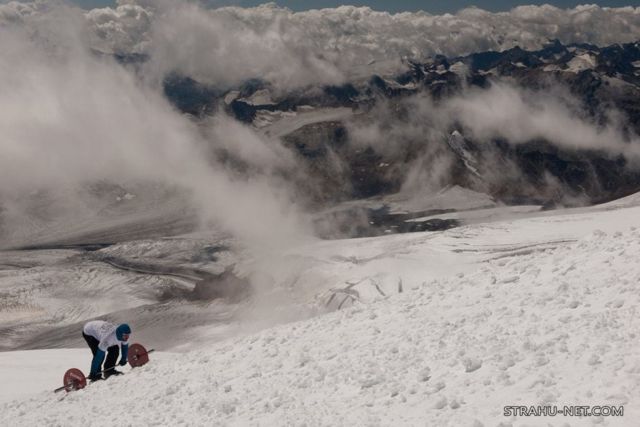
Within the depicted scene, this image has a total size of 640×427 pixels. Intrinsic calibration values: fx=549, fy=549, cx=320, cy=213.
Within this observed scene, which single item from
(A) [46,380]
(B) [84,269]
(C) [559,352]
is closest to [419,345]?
(C) [559,352]

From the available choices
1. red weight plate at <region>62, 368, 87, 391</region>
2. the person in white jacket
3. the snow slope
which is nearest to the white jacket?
the person in white jacket

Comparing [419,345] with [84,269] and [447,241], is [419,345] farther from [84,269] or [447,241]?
[84,269]

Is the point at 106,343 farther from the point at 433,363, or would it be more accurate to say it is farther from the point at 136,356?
the point at 433,363

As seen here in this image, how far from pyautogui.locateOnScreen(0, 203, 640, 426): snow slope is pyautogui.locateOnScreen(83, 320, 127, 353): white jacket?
5.18ft

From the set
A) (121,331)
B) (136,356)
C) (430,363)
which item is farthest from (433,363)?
(136,356)

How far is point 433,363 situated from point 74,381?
15.4 m

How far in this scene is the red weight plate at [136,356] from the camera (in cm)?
2484

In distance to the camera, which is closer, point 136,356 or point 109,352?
point 109,352

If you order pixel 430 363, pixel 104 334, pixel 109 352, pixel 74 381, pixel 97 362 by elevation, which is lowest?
pixel 74 381

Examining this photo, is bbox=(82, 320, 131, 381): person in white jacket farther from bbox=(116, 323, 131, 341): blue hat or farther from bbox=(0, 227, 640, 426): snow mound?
bbox=(0, 227, 640, 426): snow mound

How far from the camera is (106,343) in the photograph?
75.8ft

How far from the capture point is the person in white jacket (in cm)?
2303

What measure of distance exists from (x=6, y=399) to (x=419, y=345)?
2038cm

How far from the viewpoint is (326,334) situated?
2228cm
